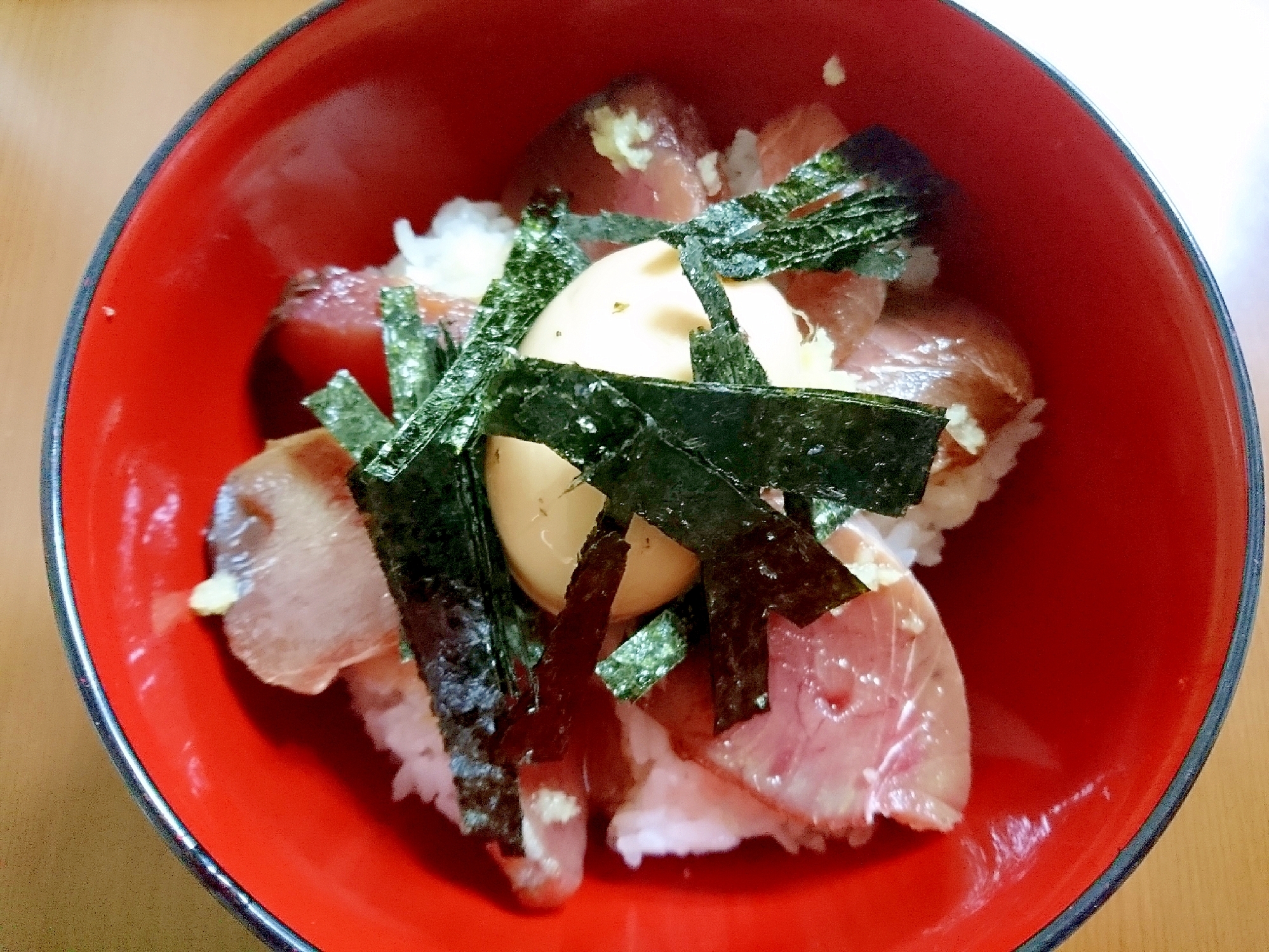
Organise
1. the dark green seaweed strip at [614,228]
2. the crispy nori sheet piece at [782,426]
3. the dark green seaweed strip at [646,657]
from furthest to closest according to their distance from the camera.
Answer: the dark green seaweed strip at [614,228]
the dark green seaweed strip at [646,657]
the crispy nori sheet piece at [782,426]

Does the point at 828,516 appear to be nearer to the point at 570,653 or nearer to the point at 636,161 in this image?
the point at 570,653

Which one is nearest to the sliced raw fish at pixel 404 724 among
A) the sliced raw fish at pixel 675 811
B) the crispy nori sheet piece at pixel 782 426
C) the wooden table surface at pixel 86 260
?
the sliced raw fish at pixel 675 811

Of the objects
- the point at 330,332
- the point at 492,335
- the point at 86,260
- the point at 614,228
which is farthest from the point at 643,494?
the point at 86,260

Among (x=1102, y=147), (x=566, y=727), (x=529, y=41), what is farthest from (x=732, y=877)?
(x=529, y=41)

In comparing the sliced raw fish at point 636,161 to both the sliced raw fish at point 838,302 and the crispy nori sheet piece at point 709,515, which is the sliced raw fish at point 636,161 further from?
the crispy nori sheet piece at point 709,515

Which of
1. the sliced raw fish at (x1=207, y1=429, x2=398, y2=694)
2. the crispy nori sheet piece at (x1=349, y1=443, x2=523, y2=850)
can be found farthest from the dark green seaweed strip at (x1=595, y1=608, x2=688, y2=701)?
the sliced raw fish at (x1=207, y1=429, x2=398, y2=694)

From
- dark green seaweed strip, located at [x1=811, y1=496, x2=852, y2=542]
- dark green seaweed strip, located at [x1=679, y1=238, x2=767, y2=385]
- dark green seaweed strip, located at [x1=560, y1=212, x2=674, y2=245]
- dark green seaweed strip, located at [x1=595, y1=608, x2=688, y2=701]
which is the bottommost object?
dark green seaweed strip, located at [x1=595, y1=608, x2=688, y2=701]

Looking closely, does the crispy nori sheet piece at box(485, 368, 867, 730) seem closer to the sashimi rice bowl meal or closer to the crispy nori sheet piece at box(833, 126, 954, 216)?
the sashimi rice bowl meal
